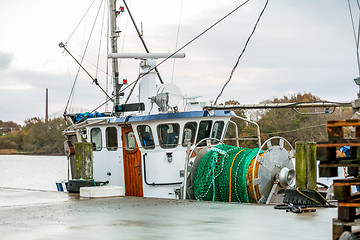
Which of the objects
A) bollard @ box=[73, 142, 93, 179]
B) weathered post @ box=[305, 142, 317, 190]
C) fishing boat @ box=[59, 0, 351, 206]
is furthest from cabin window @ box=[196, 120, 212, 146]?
weathered post @ box=[305, 142, 317, 190]

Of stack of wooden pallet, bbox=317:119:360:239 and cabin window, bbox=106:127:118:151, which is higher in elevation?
cabin window, bbox=106:127:118:151

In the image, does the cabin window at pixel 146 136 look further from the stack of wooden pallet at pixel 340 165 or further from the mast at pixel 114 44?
the stack of wooden pallet at pixel 340 165

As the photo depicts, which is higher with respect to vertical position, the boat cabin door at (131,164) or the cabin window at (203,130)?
the cabin window at (203,130)

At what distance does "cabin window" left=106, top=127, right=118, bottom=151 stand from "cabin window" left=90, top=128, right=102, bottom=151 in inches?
15.2

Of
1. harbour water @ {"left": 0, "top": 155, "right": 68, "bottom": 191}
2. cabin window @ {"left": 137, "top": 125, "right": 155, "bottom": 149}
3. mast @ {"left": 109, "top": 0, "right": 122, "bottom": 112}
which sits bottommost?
harbour water @ {"left": 0, "top": 155, "right": 68, "bottom": 191}

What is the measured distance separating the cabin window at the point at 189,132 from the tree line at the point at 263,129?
1549mm

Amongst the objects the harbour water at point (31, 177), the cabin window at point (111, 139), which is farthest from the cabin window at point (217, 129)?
the harbour water at point (31, 177)

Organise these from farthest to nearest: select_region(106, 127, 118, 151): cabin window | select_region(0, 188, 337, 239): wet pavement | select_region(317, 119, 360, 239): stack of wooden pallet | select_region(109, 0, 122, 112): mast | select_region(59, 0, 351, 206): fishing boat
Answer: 1. select_region(109, 0, 122, 112): mast
2. select_region(106, 127, 118, 151): cabin window
3. select_region(59, 0, 351, 206): fishing boat
4. select_region(0, 188, 337, 239): wet pavement
5. select_region(317, 119, 360, 239): stack of wooden pallet

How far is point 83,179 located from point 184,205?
4456 millimetres

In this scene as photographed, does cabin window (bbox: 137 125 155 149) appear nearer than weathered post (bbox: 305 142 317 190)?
No

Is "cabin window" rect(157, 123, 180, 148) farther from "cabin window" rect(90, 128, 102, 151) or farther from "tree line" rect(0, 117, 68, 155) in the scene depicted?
"tree line" rect(0, 117, 68, 155)

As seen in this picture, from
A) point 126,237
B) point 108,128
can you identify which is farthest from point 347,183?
point 108,128

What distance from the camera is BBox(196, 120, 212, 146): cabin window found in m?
15.8

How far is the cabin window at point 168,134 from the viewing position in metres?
15.6
